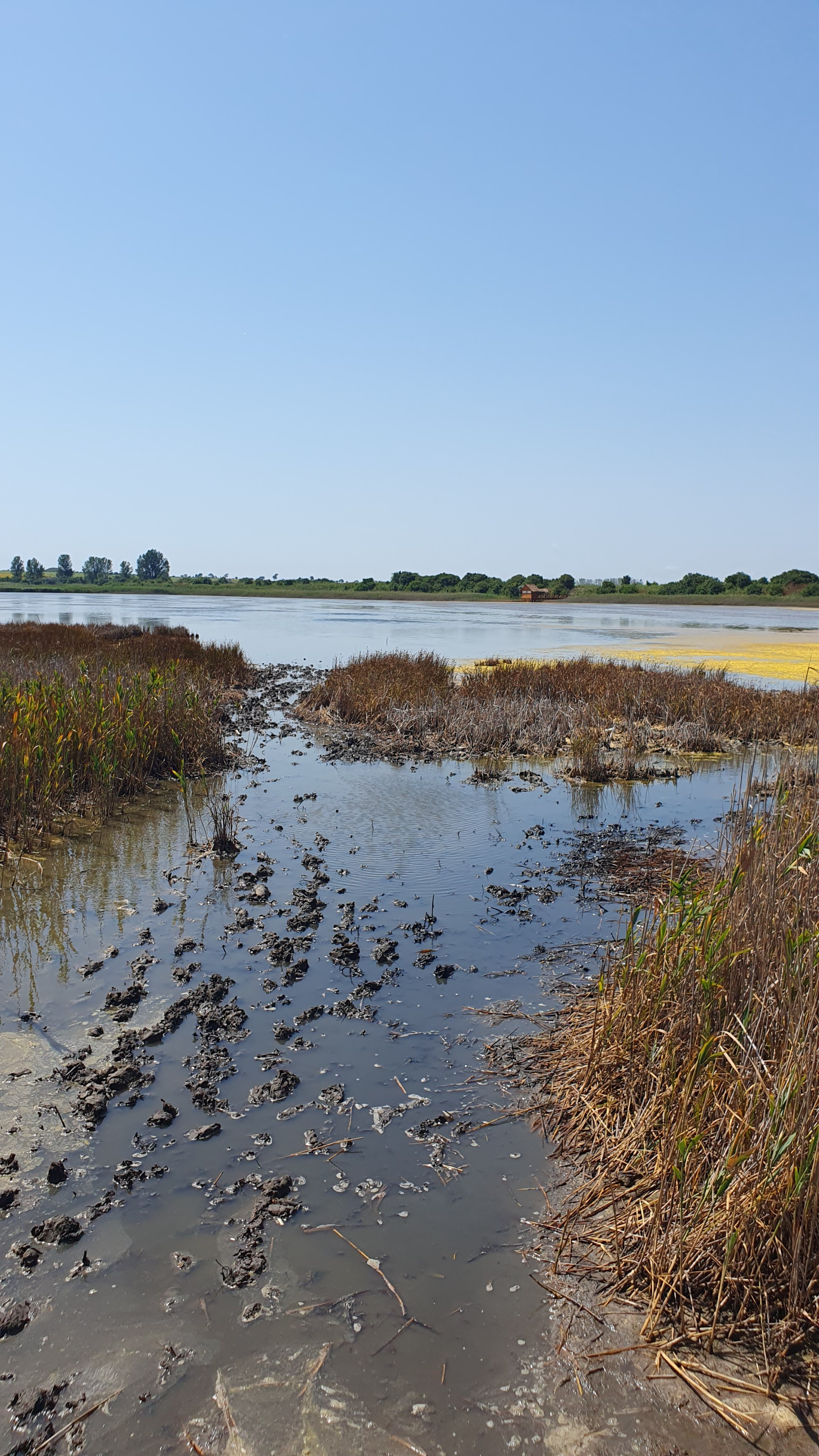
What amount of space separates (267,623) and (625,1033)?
172ft

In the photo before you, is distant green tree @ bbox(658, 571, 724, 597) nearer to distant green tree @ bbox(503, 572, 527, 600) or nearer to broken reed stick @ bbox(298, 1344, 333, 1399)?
distant green tree @ bbox(503, 572, 527, 600)

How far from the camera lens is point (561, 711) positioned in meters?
16.5

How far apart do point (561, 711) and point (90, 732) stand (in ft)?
29.7

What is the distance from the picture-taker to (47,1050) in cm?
490

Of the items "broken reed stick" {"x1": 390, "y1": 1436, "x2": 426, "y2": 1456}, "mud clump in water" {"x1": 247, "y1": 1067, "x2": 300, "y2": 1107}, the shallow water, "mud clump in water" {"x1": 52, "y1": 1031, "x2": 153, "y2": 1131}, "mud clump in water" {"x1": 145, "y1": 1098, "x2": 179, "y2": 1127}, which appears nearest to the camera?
"broken reed stick" {"x1": 390, "y1": 1436, "x2": 426, "y2": 1456}

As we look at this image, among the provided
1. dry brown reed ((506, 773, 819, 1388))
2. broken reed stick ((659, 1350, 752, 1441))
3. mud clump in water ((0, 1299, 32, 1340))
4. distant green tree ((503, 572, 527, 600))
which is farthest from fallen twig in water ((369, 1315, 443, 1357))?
distant green tree ((503, 572, 527, 600))

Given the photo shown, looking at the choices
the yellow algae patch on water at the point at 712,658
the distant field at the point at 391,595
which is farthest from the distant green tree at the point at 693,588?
the yellow algae patch on water at the point at 712,658

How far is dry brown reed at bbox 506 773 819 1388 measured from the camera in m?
2.96

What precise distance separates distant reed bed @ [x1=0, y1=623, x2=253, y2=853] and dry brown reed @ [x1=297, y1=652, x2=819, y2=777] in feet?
10.3

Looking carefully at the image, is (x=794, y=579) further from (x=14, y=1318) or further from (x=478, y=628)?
(x=14, y=1318)

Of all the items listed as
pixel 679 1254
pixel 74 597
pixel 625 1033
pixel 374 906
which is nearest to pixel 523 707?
pixel 374 906

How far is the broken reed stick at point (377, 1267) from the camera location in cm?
311

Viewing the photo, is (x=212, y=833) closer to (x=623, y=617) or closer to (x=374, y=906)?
(x=374, y=906)

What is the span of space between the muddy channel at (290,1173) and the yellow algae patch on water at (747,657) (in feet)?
55.1
